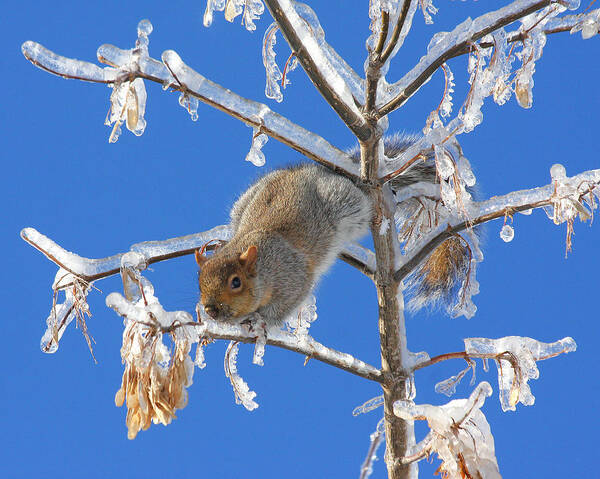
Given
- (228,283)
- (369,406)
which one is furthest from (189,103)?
(369,406)

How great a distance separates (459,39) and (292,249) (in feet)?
2.81

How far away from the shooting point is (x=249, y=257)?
1976 millimetres

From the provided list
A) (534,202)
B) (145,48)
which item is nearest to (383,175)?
(534,202)

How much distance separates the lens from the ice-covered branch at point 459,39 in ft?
4.69

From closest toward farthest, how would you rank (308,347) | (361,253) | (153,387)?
(153,387), (308,347), (361,253)

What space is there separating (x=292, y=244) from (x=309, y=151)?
0.51 meters

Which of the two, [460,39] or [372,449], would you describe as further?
[372,449]

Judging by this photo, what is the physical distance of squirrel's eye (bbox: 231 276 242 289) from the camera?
1.96 m

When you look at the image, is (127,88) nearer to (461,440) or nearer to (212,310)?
(212,310)

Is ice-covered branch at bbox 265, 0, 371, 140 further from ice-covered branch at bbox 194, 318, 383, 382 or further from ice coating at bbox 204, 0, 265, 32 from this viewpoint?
ice-covered branch at bbox 194, 318, 383, 382

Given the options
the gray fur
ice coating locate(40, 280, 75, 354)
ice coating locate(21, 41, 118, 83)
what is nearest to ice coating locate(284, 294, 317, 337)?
the gray fur

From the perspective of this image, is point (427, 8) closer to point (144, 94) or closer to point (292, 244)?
point (144, 94)

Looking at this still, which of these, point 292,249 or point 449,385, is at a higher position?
point 292,249

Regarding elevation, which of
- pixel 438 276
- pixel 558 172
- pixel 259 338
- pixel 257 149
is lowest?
pixel 259 338
